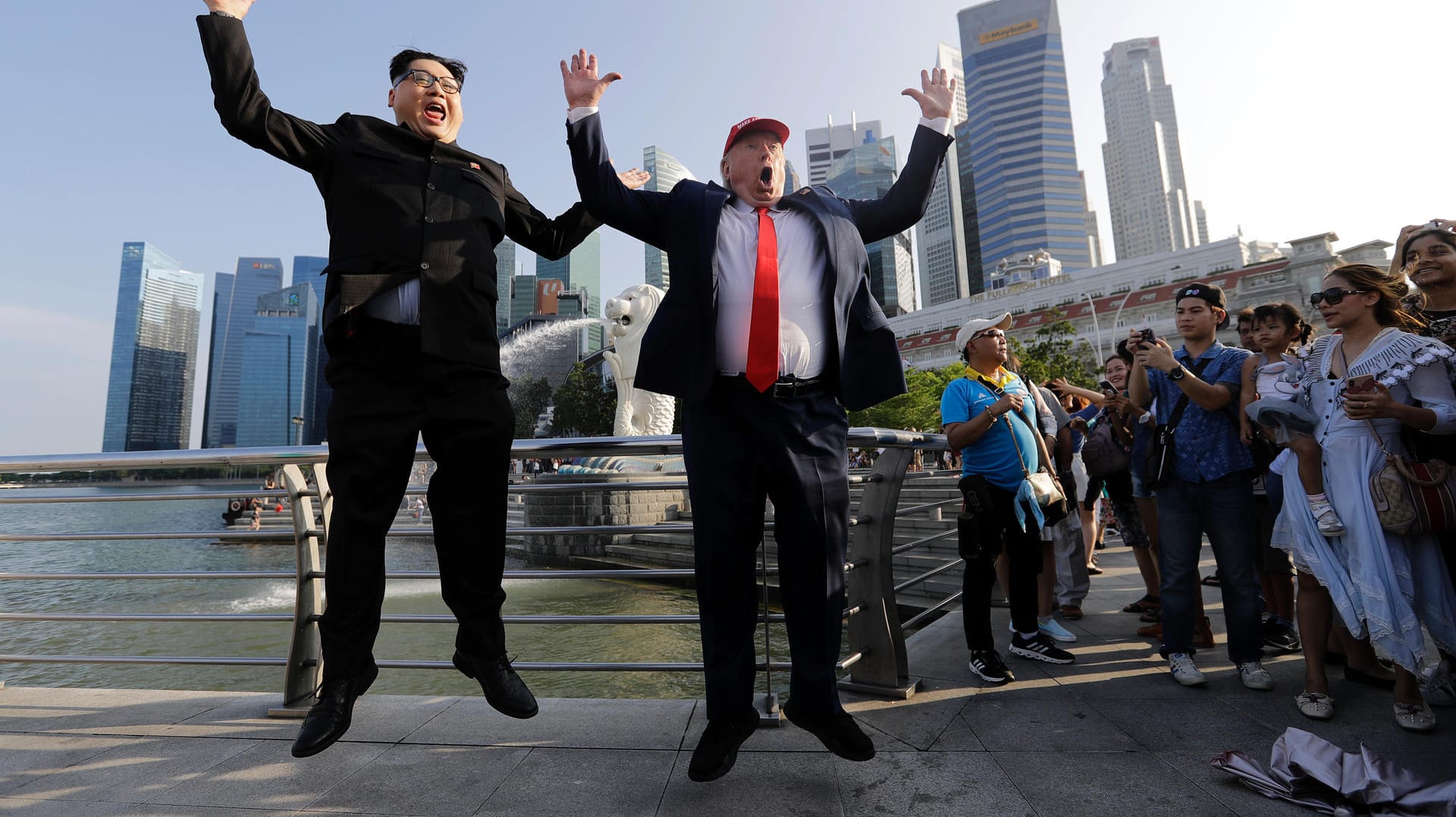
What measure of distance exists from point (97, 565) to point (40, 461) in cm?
1547

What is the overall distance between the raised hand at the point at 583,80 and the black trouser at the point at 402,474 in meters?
0.88

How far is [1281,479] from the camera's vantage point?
3.17m

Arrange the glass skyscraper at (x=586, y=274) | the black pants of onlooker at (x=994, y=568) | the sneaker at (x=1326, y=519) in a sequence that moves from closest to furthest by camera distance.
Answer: the sneaker at (x=1326, y=519), the black pants of onlooker at (x=994, y=568), the glass skyscraper at (x=586, y=274)

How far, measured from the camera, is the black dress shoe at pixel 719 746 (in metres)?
1.81

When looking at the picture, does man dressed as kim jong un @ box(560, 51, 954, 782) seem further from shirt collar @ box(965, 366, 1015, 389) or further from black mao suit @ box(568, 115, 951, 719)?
shirt collar @ box(965, 366, 1015, 389)

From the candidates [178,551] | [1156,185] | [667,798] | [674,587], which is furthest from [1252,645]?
[1156,185]

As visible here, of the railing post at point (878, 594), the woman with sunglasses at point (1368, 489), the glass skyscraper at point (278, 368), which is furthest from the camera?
the glass skyscraper at point (278, 368)

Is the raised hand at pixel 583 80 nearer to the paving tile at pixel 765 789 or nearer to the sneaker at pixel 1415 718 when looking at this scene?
the paving tile at pixel 765 789

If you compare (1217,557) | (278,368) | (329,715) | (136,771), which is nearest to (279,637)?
(136,771)

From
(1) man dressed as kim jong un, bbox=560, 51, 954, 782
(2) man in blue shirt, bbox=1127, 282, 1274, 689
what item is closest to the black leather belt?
(1) man dressed as kim jong un, bbox=560, 51, 954, 782

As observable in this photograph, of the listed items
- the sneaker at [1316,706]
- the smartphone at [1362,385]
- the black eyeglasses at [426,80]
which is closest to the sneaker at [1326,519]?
the smartphone at [1362,385]

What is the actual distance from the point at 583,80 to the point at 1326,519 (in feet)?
10.2

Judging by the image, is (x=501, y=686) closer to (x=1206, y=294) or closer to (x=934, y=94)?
(x=934, y=94)

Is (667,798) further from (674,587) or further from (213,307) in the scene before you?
(213,307)
